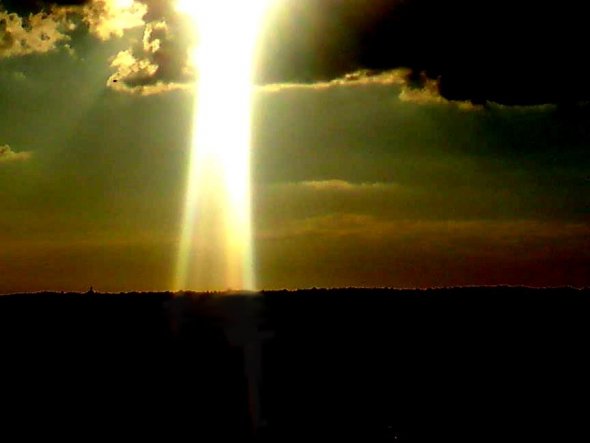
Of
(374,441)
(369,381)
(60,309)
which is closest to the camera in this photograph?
(374,441)

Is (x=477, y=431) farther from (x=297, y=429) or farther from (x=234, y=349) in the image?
(x=234, y=349)

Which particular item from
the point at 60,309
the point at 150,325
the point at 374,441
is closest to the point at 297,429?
the point at 374,441

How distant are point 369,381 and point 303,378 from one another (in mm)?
3929

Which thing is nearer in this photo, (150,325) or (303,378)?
(303,378)

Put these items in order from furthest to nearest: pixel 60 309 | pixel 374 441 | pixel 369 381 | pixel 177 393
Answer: pixel 60 309 → pixel 369 381 → pixel 177 393 → pixel 374 441

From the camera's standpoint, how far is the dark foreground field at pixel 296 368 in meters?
46.4

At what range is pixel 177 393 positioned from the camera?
52.2 meters

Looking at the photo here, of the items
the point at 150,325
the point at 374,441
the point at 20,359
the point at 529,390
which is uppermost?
the point at 150,325

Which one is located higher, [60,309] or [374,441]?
[60,309]

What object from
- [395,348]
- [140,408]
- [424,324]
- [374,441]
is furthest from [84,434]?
[424,324]

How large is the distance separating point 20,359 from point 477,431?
2812cm

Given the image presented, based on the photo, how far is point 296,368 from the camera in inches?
2400

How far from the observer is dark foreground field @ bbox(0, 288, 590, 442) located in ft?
152

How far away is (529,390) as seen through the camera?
55344 mm
